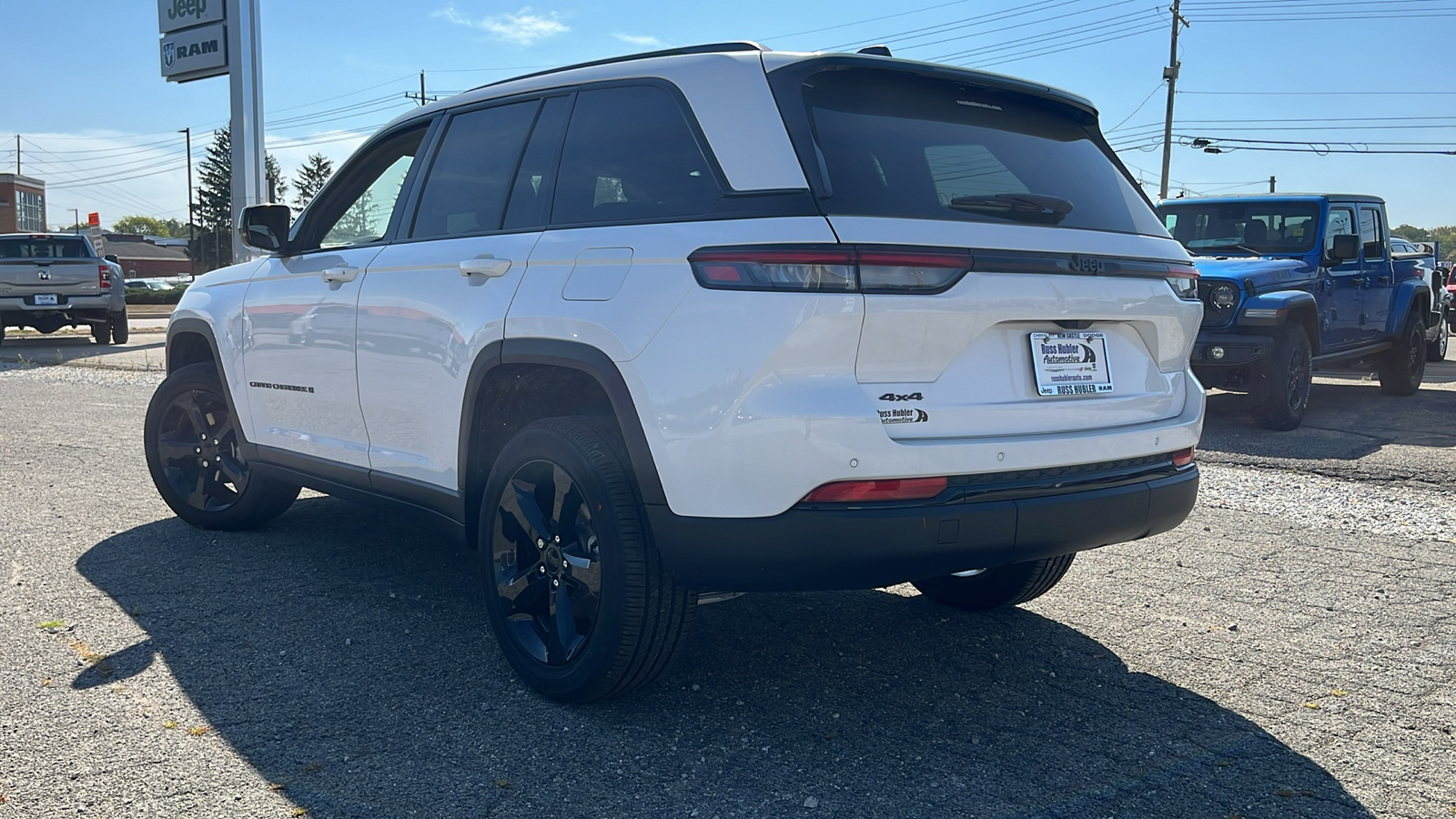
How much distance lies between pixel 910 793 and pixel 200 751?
182 centimetres

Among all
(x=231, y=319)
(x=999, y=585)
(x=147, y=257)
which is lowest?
(x=147, y=257)

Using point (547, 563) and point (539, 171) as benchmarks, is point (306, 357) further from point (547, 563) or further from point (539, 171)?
point (547, 563)

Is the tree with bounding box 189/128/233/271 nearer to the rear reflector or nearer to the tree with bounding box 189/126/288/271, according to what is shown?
the tree with bounding box 189/126/288/271

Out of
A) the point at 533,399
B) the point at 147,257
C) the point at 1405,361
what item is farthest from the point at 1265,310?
the point at 147,257

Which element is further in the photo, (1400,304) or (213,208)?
(213,208)

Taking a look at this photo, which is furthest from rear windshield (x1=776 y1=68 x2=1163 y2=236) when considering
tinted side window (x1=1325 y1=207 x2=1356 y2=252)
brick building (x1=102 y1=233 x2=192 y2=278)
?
brick building (x1=102 y1=233 x2=192 y2=278)

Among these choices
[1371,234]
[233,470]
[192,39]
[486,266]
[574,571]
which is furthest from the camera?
[192,39]

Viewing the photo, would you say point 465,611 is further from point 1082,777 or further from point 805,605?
point 1082,777

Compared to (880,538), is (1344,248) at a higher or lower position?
higher

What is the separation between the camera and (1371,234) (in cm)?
1112

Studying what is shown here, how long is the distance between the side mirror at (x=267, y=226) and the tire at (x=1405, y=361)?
10.6m

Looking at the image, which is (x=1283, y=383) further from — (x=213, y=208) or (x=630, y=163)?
(x=213, y=208)

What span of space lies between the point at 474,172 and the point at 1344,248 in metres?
8.44

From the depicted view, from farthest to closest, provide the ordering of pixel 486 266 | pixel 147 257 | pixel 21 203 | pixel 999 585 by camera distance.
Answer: pixel 147 257 → pixel 21 203 → pixel 999 585 → pixel 486 266
